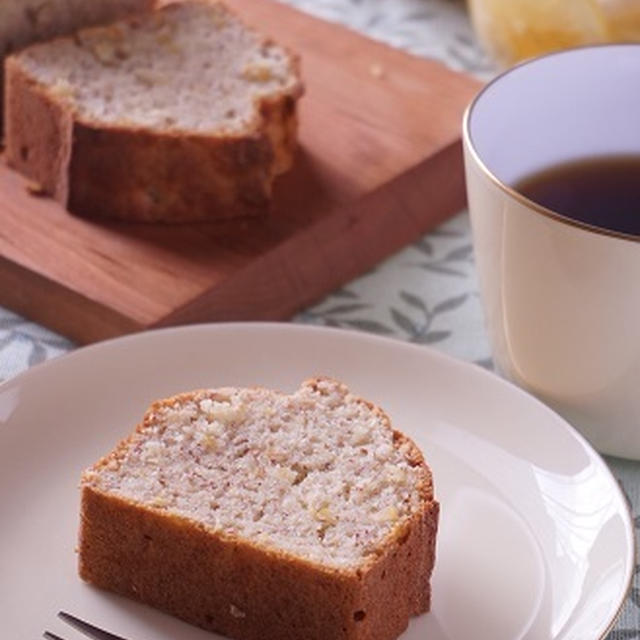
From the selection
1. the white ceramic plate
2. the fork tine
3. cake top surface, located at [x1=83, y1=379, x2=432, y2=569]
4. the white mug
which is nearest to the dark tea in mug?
the white mug

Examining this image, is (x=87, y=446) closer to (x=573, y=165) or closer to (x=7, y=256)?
(x=7, y=256)

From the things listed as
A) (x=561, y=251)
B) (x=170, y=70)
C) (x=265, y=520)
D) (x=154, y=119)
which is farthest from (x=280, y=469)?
(x=170, y=70)

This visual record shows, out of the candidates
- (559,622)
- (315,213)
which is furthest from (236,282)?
(559,622)

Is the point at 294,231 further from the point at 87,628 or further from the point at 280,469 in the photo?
the point at 87,628

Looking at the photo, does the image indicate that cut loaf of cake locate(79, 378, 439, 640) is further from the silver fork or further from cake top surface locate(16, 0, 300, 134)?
cake top surface locate(16, 0, 300, 134)

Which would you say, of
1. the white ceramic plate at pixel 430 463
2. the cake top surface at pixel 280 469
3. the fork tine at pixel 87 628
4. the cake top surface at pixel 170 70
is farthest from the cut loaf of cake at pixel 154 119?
the fork tine at pixel 87 628

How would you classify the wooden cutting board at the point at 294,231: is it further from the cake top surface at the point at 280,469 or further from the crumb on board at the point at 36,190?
the cake top surface at the point at 280,469
